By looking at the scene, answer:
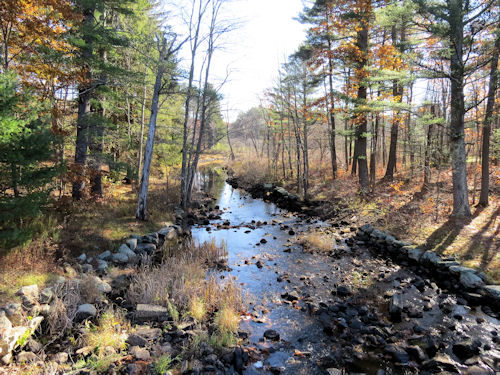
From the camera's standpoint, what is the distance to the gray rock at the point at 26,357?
425cm

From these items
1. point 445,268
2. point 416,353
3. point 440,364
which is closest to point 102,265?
point 416,353

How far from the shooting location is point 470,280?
21.9ft

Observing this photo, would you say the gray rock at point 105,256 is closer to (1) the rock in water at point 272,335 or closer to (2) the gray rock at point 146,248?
(2) the gray rock at point 146,248

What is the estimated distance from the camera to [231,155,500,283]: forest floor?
787 cm

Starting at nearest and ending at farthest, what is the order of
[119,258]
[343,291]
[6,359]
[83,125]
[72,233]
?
[6,359] < [343,291] < [119,258] < [72,233] < [83,125]

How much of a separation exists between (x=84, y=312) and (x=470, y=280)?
345 inches

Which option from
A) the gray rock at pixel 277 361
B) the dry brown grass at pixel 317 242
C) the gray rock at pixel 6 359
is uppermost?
the dry brown grass at pixel 317 242

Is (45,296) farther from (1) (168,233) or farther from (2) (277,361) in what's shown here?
(1) (168,233)

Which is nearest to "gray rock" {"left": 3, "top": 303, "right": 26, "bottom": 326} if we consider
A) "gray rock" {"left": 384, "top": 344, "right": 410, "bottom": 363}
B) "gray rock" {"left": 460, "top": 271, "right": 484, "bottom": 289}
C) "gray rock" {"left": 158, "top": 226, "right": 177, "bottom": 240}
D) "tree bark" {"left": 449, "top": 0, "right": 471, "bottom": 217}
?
"gray rock" {"left": 158, "top": 226, "right": 177, "bottom": 240}

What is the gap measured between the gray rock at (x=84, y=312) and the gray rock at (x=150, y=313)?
0.82 metres

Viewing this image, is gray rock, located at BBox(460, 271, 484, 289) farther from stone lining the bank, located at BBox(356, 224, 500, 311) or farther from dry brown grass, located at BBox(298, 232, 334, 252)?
dry brown grass, located at BBox(298, 232, 334, 252)

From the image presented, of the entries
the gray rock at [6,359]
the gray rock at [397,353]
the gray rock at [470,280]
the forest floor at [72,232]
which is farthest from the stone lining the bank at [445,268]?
the gray rock at [6,359]

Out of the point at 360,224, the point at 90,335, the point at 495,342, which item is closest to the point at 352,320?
the point at 495,342

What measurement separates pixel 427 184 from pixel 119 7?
616 inches
